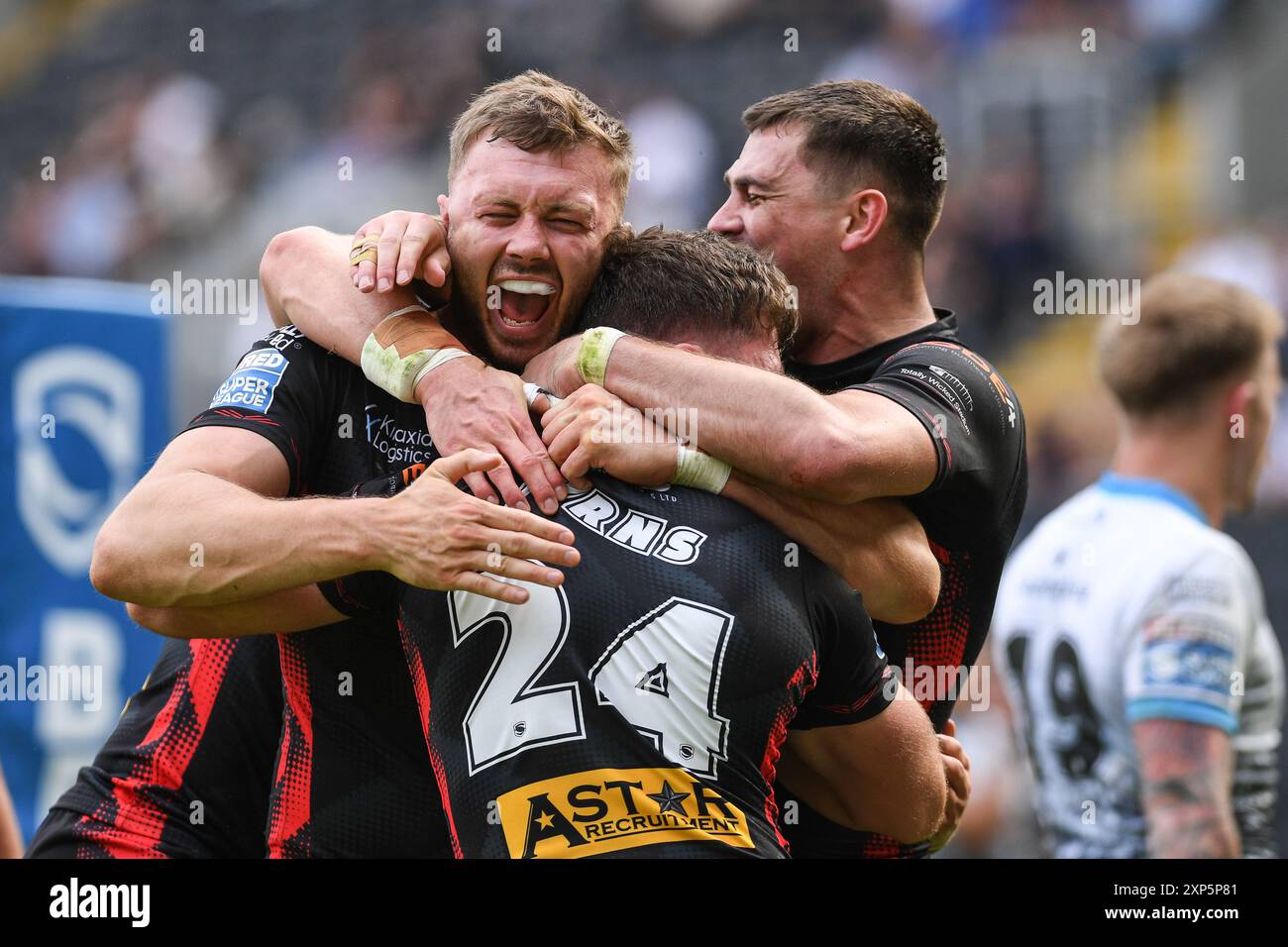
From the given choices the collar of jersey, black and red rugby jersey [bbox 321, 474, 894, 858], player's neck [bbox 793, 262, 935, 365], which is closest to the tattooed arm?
the collar of jersey

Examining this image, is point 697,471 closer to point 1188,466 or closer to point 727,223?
point 727,223

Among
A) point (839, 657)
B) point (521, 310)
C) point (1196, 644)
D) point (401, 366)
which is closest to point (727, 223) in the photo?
point (521, 310)

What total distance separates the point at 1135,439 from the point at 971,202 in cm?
604

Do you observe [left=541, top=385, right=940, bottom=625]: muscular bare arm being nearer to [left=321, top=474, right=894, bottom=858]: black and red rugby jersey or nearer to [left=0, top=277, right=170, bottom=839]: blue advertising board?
[left=321, top=474, right=894, bottom=858]: black and red rugby jersey

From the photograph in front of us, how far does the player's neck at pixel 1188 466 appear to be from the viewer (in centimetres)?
503

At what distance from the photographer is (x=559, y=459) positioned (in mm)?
2846

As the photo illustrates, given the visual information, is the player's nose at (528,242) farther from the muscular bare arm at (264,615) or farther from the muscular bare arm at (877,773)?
the muscular bare arm at (877,773)

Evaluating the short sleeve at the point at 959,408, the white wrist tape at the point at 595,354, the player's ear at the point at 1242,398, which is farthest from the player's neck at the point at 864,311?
the player's ear at the point at 1242,398

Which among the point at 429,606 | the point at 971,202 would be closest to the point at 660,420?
the point at 429,606

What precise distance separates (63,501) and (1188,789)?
4.14m

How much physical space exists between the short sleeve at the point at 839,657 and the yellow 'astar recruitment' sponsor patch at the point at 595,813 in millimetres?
417

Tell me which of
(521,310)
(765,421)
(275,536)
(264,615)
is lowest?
(264,615)

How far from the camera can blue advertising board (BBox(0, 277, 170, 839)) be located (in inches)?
230

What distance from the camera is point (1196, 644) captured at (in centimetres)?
465
